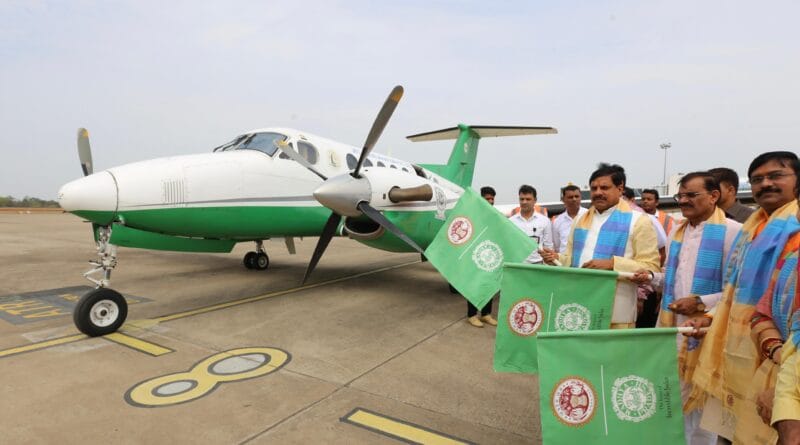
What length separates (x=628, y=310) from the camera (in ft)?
9.83

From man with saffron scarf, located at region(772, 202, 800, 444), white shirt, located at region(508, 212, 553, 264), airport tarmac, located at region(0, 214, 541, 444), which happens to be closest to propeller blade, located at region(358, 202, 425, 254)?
airport tarmac, located at region(0, 214, 541, 444)

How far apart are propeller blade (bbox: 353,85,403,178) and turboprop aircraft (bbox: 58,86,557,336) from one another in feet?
0.05

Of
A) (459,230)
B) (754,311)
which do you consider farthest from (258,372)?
(754,311)

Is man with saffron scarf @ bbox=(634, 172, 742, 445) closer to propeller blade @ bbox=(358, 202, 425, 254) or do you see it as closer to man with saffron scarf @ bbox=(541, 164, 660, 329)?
man with saffron scarf @ bbox=(541, 164, 660, 329)

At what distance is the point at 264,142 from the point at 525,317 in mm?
6147

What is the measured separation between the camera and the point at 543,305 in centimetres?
309

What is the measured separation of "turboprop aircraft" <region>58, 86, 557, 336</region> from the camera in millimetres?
5301

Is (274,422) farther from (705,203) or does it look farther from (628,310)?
(705,203)

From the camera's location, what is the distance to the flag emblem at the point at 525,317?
3082 millimetres

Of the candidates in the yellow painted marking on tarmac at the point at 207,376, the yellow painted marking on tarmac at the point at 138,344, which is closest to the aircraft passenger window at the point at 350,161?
the yellow painted marking on tarmac at the point at 207,376

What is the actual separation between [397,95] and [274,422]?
4.85 m

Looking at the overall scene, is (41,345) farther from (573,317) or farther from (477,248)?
(573,317)

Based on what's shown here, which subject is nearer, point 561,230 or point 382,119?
point 561,230

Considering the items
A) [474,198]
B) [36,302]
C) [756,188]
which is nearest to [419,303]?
[474,198]
